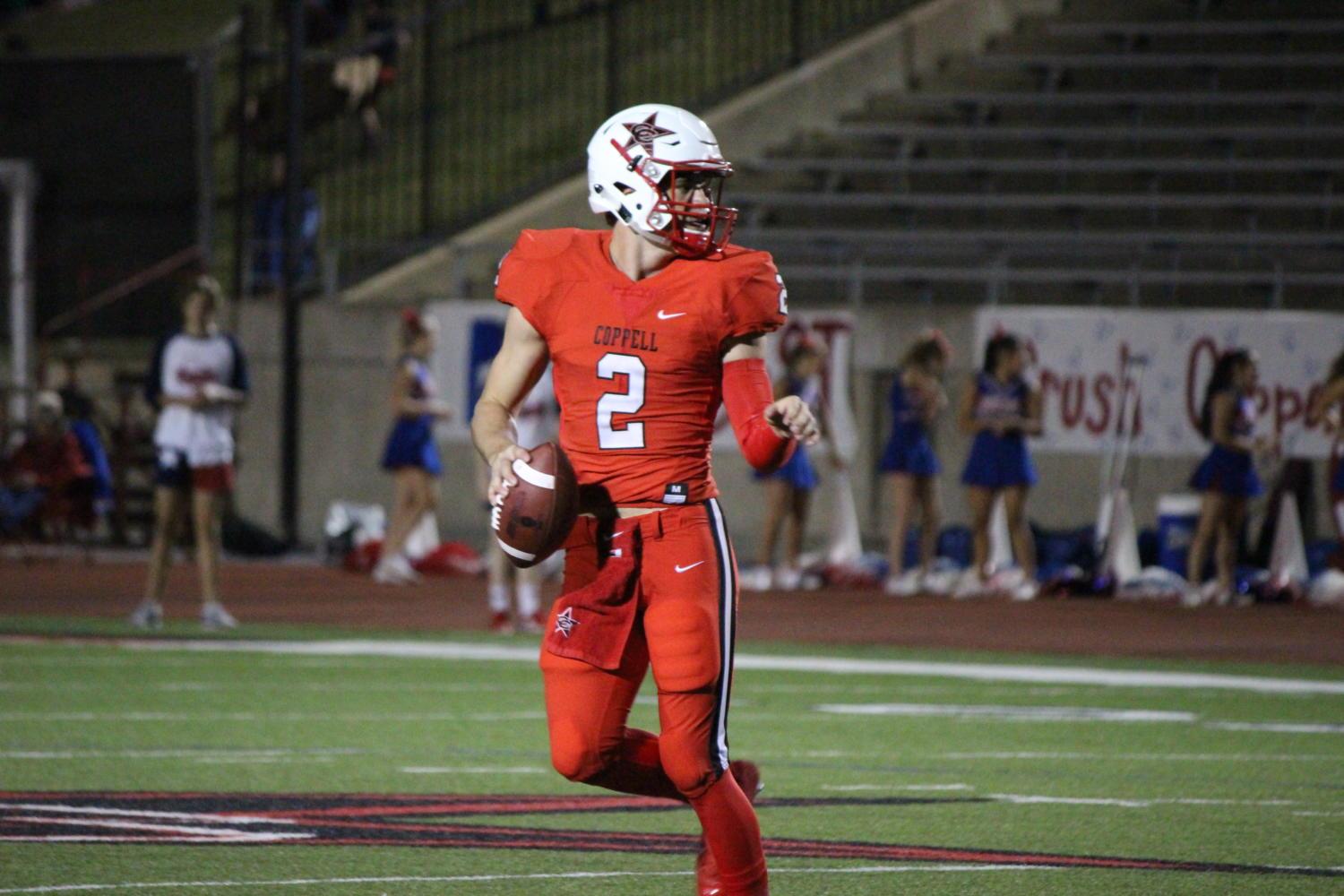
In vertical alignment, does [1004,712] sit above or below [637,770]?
below

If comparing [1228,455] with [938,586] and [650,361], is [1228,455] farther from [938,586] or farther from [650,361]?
[650,361]

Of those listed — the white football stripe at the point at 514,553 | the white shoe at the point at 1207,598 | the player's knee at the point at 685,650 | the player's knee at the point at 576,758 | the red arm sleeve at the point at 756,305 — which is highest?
the red arm sleeve at the point at 756,305

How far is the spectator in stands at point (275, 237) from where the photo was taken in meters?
22.2

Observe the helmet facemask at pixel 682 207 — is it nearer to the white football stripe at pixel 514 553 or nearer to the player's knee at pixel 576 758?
the white football stripe at pixel 514 553

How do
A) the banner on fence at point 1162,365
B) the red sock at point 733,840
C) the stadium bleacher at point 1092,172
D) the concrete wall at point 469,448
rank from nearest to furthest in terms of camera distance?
the red sock at point 733,840 < the banner on fence at point 1162,365 < the concrete wall at point 469,448 < the stadium bleacher at point 1092,172

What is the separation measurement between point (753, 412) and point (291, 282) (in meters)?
15.6

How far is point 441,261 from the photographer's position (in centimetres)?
2230

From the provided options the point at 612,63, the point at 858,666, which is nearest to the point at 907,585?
the point at 858,666

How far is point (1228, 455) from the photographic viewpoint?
16.0 metres

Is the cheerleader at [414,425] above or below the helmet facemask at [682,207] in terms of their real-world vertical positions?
below

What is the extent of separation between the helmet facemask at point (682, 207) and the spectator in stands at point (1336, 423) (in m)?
10.8

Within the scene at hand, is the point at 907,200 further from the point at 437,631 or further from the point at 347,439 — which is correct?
the point at 437,631

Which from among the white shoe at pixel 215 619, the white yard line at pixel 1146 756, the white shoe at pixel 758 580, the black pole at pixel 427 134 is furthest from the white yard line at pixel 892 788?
the black pole at pixel 427 134

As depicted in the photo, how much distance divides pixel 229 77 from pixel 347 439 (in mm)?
8340
